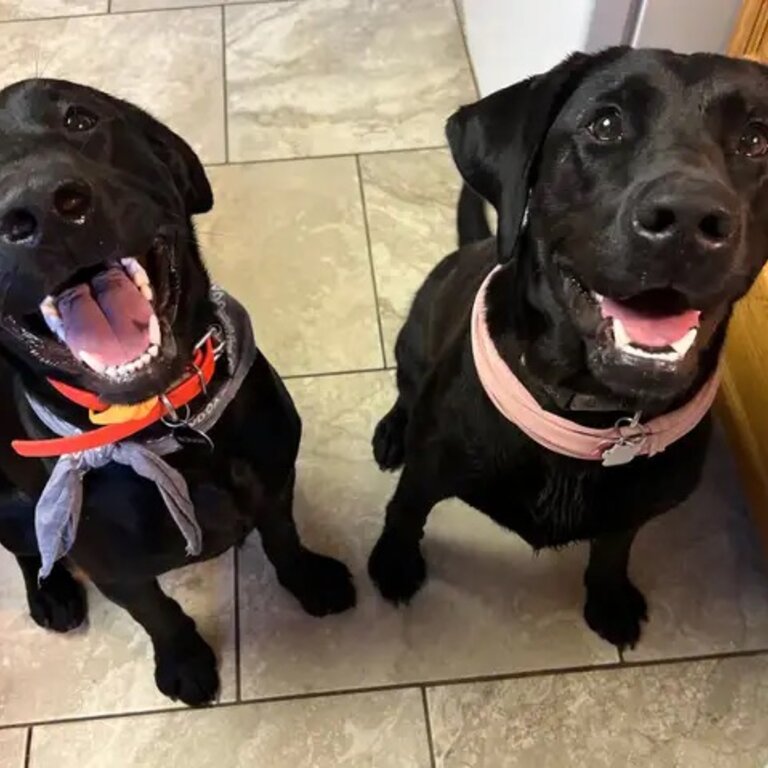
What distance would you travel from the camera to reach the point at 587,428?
140cm

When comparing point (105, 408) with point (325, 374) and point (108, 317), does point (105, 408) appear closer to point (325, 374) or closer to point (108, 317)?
point (108, 317)

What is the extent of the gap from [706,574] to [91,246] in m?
1.24

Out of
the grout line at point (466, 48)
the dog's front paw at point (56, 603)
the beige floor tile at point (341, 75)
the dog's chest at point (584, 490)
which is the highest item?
the dog's chest at point (584, 490)

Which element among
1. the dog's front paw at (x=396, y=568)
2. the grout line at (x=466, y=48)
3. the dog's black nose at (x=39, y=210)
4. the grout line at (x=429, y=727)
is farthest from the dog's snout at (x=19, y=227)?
the grout line at (x=466, y=48)

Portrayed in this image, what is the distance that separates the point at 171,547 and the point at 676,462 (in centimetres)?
66

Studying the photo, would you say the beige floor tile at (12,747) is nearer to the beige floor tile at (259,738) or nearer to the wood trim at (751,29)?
the beige floor tile at (259,738)

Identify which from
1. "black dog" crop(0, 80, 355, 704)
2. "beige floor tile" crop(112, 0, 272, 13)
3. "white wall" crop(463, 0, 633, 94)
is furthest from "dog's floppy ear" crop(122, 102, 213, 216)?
"beige floor tile" crop(112, 0, 272, 13)

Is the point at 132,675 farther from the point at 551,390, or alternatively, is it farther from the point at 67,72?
the point at 67,72

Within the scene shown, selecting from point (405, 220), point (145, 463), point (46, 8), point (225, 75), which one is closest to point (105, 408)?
point (145, 463)

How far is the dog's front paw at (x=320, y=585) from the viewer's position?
6.08 feet

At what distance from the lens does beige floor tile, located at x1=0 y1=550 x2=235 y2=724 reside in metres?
1.82

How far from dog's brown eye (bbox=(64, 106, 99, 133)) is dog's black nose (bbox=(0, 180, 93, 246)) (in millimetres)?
143

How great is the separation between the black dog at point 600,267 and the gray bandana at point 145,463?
0.31 meters

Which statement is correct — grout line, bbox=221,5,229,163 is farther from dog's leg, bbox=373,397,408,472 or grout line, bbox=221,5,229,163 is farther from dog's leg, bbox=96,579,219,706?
dog's leg, bbox=96,579,219,706
